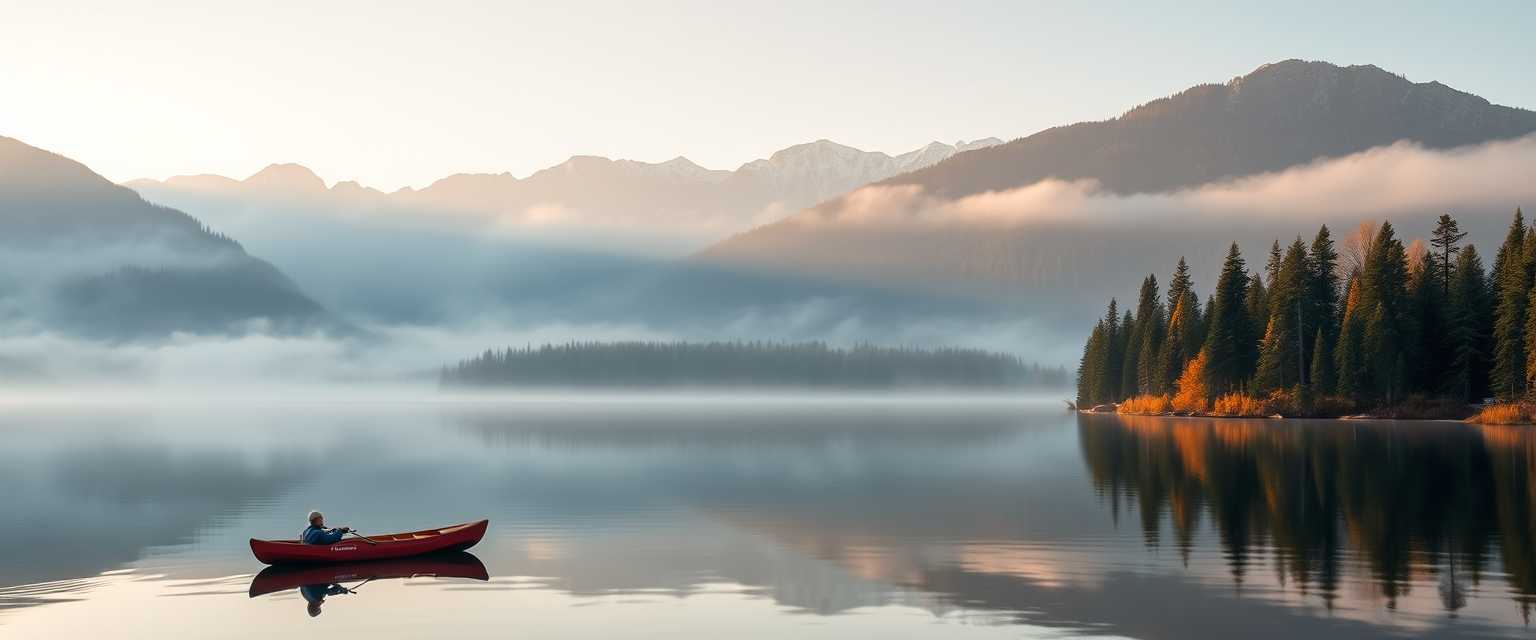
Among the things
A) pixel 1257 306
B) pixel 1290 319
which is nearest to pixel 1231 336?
pixel 1257 306

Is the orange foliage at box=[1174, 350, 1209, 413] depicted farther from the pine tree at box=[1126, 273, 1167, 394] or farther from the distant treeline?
the pine tree at box=[1126, 273, 1167, 394]

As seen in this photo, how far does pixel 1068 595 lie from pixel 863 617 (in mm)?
5942

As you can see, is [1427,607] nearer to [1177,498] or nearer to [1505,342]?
[1177,498]

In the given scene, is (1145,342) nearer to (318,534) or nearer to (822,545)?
(822,545)

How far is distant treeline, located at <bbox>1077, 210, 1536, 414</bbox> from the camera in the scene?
403ft

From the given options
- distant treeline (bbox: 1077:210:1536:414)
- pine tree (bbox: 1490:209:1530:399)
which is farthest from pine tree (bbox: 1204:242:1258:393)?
pine tree (bbox: 1490:209:1530:399)

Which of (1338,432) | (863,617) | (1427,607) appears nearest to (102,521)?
(863,617)

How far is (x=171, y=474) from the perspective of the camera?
8281cm

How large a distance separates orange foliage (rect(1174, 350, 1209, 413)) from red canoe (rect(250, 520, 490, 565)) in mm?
132760

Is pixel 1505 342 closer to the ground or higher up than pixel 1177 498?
higher up

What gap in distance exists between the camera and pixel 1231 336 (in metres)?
155

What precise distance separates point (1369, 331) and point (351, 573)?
397 feet

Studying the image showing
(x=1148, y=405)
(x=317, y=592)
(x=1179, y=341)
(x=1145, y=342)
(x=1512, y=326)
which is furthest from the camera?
(x=1145, y=342)

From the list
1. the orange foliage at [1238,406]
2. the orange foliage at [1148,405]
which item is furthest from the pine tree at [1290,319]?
the orange foliage at [1148,405]
